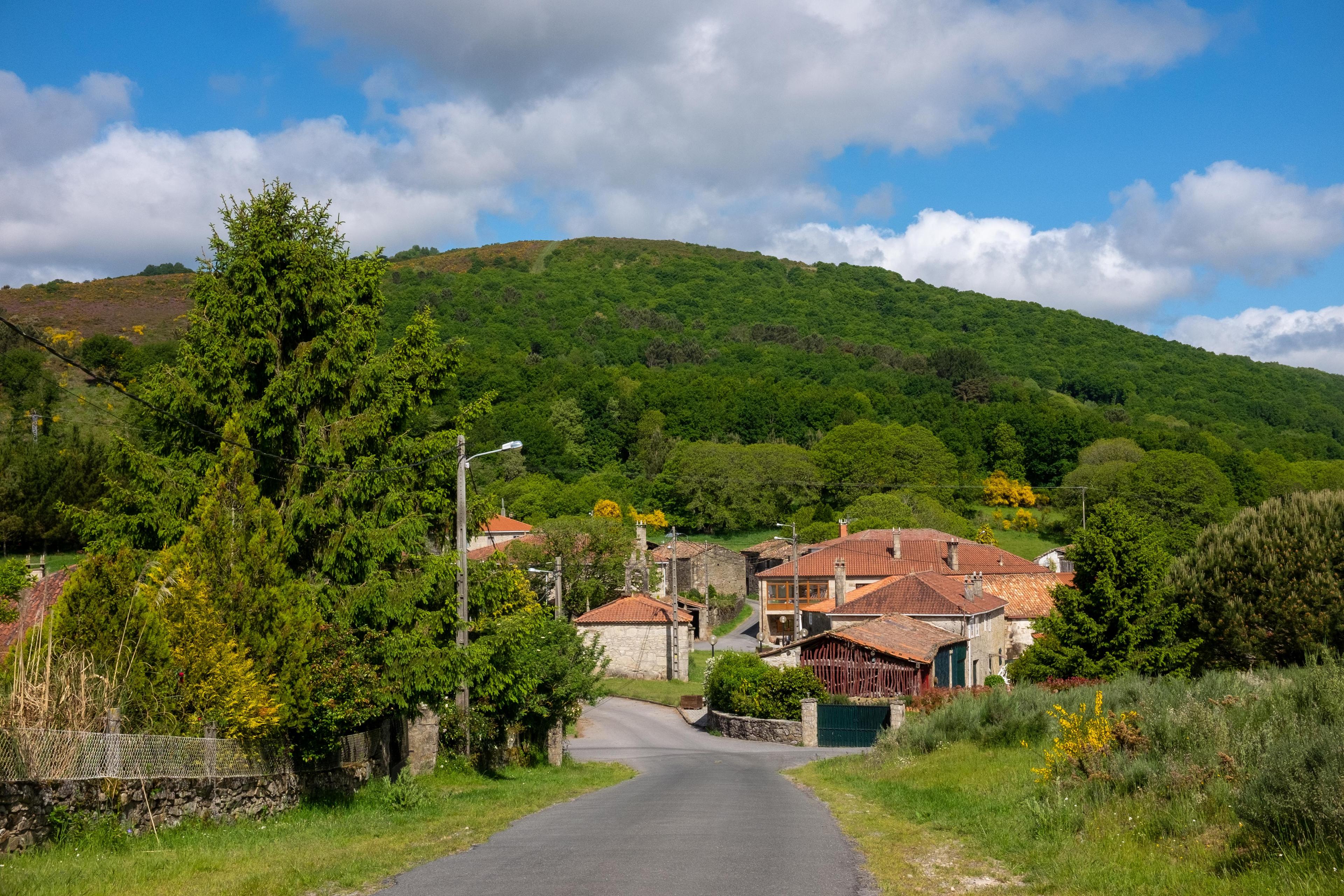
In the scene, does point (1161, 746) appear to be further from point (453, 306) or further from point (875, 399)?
point (453, 306)

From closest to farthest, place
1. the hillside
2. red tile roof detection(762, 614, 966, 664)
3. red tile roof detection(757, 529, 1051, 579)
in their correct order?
red tile roof detection(762, 614, 966, 664), red tile roof detection(757, 529, 1051, 579), the hillside

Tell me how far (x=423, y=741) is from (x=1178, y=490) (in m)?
99.3

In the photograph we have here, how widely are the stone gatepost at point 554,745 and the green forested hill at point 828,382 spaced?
87.4 metres

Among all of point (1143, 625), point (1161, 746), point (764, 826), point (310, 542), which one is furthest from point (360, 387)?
point (1143, 625)

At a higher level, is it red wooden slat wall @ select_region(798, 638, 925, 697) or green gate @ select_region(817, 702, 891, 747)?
red wooden slat wall @ select_region(798, 638, 925, 697)

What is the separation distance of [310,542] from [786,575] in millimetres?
54465

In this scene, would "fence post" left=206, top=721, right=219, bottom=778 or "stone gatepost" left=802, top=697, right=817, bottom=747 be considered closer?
"fence post" left=206, top=721, right=219, bottom=778

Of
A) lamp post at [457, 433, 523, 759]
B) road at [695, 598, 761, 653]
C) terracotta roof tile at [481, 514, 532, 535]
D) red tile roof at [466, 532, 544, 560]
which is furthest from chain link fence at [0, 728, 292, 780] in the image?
terracotta roof tile at [481, 514, 532, 535]

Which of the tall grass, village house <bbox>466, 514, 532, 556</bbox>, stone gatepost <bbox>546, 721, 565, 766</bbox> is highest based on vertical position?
village house <bbox>466, 514, 532, 556</bbox>

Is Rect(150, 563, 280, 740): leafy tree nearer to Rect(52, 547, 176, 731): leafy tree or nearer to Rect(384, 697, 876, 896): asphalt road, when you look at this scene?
Rect(52, 547, 176, 731): leafy tree

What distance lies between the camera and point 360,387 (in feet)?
68.6

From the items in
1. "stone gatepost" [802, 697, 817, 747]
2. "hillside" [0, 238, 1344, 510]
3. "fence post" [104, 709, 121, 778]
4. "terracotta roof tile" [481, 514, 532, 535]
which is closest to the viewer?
"fence post" [104, 709, 121, 778]

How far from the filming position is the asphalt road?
8.82 meters

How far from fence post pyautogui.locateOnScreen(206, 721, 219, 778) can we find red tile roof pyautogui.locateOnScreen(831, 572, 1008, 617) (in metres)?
41.3
